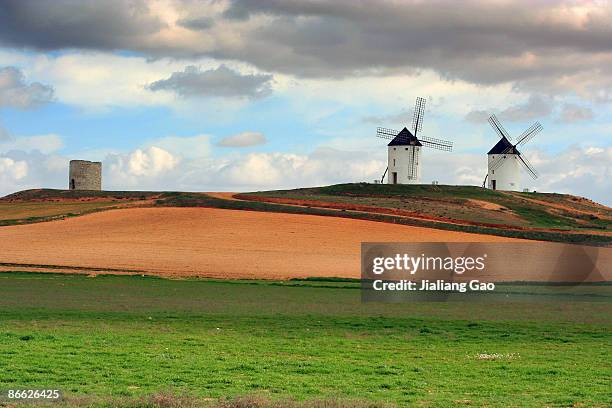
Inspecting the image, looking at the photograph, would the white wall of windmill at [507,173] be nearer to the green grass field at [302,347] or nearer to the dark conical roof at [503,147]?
the dark conical roof at [503,147]

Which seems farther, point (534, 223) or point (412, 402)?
point (534, 223)

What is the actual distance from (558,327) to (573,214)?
60.7 metres

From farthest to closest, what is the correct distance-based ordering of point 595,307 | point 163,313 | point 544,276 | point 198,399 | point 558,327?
point 544,276
point 595,307
point 163,313
point 558,327
point 198,399

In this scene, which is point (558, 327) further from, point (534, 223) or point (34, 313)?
point (534, 223)

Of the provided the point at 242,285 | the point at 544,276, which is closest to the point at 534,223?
the point at 544,276

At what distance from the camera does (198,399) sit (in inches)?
558

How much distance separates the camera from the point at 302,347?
20.7 metres

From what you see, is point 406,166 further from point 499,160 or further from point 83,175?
point 83,175

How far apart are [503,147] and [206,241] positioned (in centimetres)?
5858

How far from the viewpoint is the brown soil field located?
44688 mm

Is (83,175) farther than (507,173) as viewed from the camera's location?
No

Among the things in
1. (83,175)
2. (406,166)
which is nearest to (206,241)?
(83,175)

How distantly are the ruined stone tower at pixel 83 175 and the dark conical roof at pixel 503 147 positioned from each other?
149 ft

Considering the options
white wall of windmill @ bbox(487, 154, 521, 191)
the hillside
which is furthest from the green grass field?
white wall of windmill @ bbox(487, 154, 521, 191)
